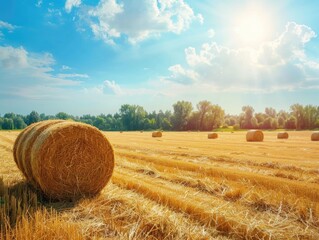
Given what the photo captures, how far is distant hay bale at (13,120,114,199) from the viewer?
19.1ft

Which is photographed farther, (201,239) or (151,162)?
(151,162)

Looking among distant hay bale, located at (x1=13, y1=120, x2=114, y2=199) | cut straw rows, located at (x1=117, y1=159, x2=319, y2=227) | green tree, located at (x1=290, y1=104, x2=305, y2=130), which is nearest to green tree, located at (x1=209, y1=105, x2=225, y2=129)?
green tree, located at (x1=290, y1=104, x2=305, y2=130)

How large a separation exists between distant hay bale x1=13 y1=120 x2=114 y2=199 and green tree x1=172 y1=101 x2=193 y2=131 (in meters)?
70.4

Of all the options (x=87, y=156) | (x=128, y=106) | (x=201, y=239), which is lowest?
(x=201, y=239)

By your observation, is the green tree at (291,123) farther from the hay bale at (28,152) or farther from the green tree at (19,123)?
the hay bale at (28,152)

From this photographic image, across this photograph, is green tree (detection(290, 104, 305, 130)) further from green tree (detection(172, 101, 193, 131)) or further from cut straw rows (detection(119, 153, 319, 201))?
cut straw rows (detection(119, 153, 319, 201))

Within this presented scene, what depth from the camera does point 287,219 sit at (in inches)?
181

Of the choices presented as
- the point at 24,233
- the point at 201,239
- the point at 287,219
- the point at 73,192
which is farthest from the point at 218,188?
the point at 24,233

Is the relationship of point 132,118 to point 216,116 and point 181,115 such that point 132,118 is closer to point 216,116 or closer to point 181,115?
point 181,115

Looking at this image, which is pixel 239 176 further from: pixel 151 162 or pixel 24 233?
pixel 24 233

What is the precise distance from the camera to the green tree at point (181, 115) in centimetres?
7694

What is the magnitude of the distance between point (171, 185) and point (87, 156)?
6.73ft

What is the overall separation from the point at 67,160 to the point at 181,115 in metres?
71.9

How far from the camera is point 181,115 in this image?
3054 inches
